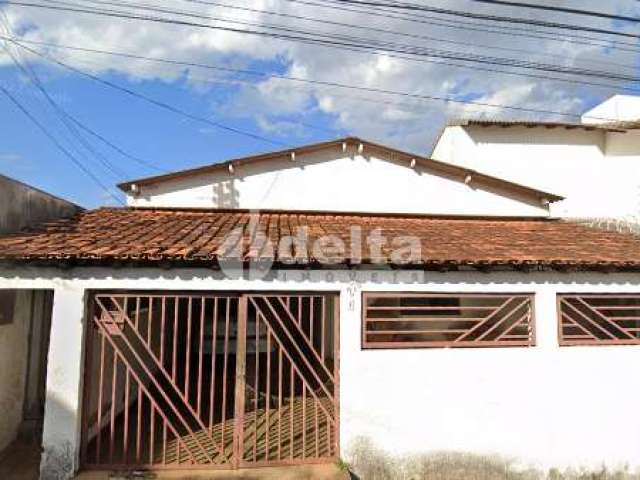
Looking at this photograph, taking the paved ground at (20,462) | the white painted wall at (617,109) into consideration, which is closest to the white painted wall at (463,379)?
the paved ground at (20,462)

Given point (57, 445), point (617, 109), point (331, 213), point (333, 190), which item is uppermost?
point (617, 109)

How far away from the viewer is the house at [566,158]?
43.7ft

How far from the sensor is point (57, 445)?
5879mm

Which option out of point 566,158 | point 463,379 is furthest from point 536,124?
point 463,379

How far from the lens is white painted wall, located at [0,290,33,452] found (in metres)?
6.77

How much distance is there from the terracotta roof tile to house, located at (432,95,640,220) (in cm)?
328

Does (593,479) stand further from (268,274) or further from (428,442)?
(268,274)

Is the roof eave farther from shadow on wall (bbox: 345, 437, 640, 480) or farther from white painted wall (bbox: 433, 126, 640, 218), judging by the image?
shadow on wall (bbox: 345, 437, 640, 480)

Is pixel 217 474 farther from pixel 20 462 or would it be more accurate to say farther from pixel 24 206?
pixel 24 206

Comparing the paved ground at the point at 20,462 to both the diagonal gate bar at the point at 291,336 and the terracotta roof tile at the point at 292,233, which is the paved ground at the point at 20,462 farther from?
the diagonal gate bar at the point at 291,336

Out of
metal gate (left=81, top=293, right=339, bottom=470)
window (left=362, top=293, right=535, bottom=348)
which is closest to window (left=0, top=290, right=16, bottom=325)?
metal gate (left=81, top=293, right=339, bottom=470)

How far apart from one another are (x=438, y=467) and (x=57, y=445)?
494 cm

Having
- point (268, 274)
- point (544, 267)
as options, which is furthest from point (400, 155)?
point (268, 274)

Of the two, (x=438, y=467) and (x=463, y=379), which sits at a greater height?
(x=463, y=379)
